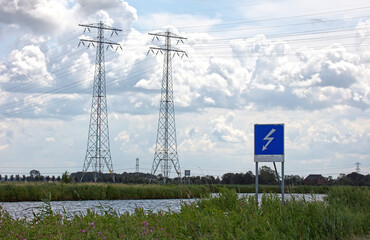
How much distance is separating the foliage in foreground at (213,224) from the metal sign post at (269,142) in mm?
1354

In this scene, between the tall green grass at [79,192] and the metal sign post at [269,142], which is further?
the tall green grass at [79,192]

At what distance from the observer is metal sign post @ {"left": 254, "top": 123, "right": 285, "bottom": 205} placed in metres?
16.0

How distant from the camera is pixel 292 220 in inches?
508

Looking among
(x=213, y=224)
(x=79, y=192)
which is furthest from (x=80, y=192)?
(x=213, y=224)

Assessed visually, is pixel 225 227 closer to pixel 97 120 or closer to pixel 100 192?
pixel 100 192

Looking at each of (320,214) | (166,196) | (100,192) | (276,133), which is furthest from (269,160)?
(166,196)

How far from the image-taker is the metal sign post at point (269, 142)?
1599cm

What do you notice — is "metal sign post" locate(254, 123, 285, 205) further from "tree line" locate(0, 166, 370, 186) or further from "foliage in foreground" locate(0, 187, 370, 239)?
"tree line" locate(0, 166, 370, 186)


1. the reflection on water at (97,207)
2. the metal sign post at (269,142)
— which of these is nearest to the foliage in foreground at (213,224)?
the reflection on water at (97,207)

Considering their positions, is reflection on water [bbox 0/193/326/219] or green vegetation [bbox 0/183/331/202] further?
green vegetation [bbox 0/183/331/202]

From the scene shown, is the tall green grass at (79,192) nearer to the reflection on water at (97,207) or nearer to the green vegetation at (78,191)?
the green vegetation at (78,191)

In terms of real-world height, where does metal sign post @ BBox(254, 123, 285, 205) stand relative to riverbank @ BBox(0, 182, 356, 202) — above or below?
above

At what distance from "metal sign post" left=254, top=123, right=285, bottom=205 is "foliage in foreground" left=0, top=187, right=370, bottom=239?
1.35 metres

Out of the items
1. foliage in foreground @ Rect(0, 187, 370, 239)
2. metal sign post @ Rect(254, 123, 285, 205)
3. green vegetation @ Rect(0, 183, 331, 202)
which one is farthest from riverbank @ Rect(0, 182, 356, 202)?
foliage in foreground @ Rect(0, 187, 370, 239)
